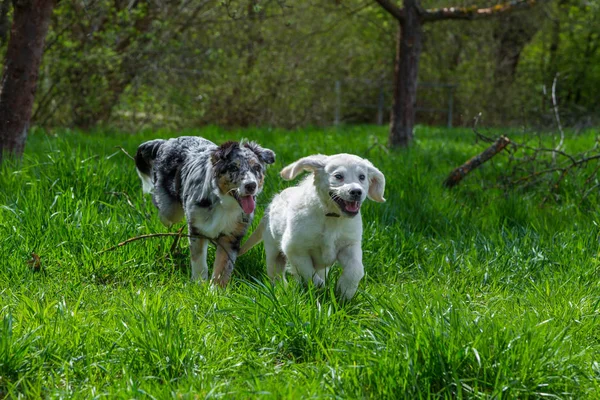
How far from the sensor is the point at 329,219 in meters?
4.77

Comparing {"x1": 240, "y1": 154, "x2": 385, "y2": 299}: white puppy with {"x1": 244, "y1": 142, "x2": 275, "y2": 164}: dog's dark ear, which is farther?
{"x1": 244, "y1": 142, "x2": 275, "y2": 164}: dog's dark ear

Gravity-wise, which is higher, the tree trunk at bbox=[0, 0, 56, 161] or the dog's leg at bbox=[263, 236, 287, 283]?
the tree trunk at bbox=[0, 0, 56, 161]

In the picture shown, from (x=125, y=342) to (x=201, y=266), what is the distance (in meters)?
1.67

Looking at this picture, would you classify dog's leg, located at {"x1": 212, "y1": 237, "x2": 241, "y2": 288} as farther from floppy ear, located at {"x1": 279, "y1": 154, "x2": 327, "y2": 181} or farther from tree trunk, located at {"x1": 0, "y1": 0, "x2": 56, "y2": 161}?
tree trunk, located at {"x1": 0, "y1": 0, "x2": 56, "y2": 161}

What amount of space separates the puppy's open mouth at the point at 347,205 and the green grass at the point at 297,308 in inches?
21.5

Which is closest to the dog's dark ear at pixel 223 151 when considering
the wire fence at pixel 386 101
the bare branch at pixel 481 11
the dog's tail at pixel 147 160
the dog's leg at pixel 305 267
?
the dog's leg at pixel 305 267

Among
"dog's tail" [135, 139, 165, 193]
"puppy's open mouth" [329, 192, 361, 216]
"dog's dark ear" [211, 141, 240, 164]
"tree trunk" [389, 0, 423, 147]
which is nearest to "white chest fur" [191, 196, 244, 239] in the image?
"dog's dark ear" [211, 141, 240, 164]

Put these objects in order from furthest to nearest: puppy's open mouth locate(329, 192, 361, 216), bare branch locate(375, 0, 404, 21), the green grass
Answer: bare branch locate(375, 0, 404, 21) < puppy's open mouth locate(329, 192, 361, 216) < the green grass

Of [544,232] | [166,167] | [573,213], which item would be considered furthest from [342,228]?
[573,213]

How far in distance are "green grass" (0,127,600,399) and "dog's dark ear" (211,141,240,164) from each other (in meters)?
0.86

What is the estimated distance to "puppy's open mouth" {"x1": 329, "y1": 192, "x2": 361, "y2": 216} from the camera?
4.57 m

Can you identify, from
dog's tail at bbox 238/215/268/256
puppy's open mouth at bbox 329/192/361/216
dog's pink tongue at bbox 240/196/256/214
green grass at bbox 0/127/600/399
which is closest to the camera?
green grass at bbox 0/127/600/399

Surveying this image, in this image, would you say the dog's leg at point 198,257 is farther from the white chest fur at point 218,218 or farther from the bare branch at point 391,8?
the bare branch at point 391,8

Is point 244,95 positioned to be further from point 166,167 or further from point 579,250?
point 579,250
